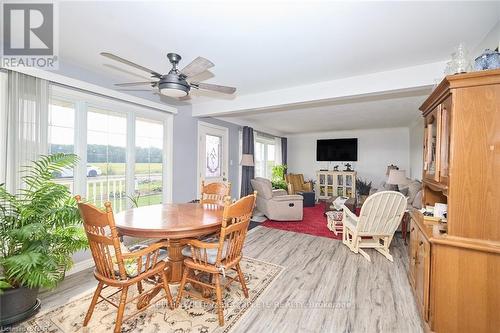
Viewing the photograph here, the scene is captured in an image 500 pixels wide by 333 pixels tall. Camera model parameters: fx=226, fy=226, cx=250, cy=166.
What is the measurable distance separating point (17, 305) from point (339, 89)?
3745mm

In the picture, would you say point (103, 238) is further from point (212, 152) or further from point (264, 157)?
point (264, 157)

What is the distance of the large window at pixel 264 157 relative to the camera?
6.59m

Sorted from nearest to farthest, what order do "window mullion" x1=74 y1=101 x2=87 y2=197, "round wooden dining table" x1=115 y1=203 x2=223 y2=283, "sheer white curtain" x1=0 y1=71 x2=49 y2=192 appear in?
"round wooden dining table" x1=115 y1=203 x2=223 y2=283 → "sheer white curtain" x1=0 y1=71 x2=49 y2=192 → "window mullion" x1=74 y1=101 x2=87 y2=197

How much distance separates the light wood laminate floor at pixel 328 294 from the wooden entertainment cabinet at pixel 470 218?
47 centimetres

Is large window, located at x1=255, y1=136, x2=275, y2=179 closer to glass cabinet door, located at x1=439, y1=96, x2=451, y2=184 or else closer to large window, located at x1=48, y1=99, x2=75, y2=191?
large window, located at x1=48, y1=99, x2=75, y2=191

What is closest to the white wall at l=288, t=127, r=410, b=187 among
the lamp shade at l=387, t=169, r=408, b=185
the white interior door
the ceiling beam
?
the lamp shade at l=387, t=169, r=408, b=185

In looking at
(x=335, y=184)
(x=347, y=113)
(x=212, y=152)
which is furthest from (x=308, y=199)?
(x=212, y=152)

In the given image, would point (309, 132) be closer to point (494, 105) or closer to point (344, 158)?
point (344, 158)

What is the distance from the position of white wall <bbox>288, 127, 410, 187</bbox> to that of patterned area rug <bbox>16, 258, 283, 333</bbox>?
6.21m

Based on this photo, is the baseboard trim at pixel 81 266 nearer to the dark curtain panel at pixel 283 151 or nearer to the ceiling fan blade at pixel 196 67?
the ceiling fan blade at pixel 196 67

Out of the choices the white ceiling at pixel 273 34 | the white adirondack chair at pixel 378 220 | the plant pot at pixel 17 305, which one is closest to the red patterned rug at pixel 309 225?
the white adirondack chair at pixel 378 220

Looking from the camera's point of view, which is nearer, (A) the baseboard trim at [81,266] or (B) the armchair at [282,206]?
(A) the baseboard trim at [81,266]

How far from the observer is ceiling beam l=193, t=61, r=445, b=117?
8.01 ft

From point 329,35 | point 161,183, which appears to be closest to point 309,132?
point 161,183
